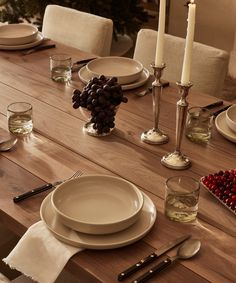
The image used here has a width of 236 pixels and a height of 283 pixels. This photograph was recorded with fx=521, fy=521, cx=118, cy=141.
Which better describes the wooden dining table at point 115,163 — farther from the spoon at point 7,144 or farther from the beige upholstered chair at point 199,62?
the beige upholstered chair at point 199,62

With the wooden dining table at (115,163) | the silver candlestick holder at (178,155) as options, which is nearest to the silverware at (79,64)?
the wooden dining table at (115,163)

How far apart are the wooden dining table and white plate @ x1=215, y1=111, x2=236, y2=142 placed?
0.07 feet

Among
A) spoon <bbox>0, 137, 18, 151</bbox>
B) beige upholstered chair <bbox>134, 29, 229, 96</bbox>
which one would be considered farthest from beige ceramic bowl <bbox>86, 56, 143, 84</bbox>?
spoon <bbox>0, 137, 18, 151</bbox>

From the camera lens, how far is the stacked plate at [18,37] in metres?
2.19

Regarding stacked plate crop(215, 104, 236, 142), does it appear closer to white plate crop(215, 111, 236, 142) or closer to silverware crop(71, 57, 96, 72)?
white plate crop(215, 111, 236, 142)

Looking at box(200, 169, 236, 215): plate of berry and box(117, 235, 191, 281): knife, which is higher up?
box(200, 169, 236, 215): plate of berry

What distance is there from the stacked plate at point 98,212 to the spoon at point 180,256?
8cm

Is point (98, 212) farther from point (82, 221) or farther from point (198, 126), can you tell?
point (198, 126)

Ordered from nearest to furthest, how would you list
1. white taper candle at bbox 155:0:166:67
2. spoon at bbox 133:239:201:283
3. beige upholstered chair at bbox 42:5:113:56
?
spoon at bbox 133:239:201:283 < white taper candle at bbox 155:0:166:67 < beige upholstered chair at bbox 42:5:113:56

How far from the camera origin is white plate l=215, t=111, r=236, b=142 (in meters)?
1.51

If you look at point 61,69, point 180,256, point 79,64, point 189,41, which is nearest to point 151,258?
point 180,256

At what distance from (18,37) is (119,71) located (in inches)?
19.6

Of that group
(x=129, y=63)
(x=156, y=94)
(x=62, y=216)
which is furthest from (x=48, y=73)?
(x=62, y=216)

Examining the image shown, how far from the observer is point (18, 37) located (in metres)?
2.18
